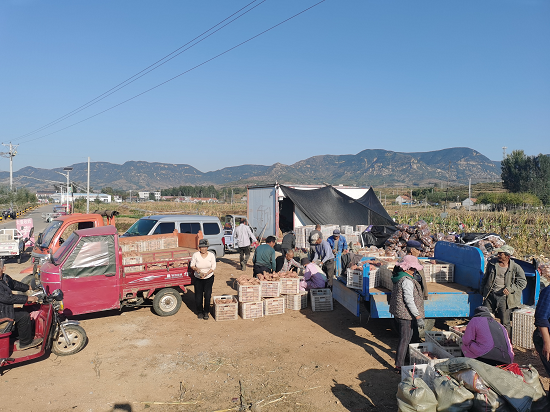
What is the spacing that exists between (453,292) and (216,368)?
4.36m

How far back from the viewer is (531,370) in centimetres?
422

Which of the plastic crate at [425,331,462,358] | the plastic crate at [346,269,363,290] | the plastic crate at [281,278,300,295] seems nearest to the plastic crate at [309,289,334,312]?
the plastic crate at [281,278,300,295]

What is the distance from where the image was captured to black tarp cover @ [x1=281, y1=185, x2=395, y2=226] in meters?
18.9

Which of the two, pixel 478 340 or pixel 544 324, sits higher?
pixel 544 324

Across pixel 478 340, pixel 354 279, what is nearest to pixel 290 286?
pixel 354 279

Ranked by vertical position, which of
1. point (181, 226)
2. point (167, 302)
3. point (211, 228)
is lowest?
point (167, 302)

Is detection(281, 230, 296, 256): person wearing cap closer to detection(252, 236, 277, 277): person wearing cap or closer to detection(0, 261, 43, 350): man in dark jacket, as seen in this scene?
detection(252, 236, 277, 277): person wearing cap

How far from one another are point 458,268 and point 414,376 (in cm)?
382

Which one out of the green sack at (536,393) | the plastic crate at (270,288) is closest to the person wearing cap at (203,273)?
the plastic crate at (270,288)

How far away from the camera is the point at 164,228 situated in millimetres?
12773

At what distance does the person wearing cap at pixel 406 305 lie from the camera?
18.4ft

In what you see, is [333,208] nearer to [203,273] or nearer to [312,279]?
[312,279]

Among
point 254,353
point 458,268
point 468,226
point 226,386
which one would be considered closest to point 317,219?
point 468,226

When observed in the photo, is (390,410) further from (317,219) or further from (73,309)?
(317,219)
